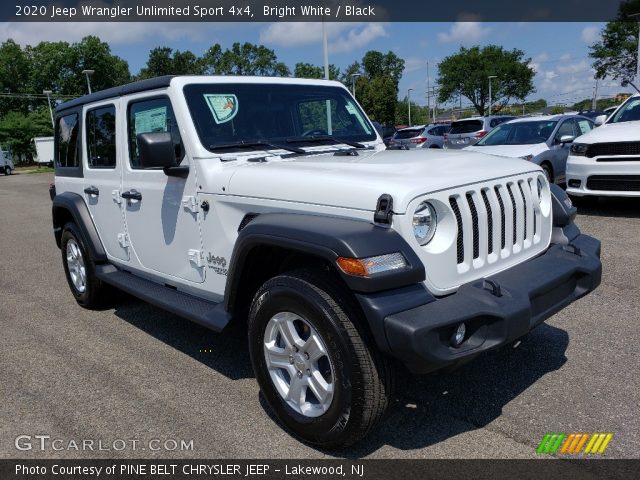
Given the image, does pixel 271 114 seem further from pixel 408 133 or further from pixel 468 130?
pixel 408 133

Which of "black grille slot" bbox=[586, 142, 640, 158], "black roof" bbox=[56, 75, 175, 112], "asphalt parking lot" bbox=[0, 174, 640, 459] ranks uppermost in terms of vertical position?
"black roof" bbox=[56, 75, 175, 112]

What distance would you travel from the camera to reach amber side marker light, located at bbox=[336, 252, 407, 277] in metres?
2.45

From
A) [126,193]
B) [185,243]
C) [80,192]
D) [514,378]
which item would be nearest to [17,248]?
[80,192]

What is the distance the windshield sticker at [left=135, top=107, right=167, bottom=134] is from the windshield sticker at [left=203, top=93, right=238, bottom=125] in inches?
13.0

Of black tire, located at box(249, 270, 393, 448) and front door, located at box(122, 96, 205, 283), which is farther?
front door, located at box(122, 96, 205, 283)

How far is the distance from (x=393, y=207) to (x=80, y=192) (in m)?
3.71

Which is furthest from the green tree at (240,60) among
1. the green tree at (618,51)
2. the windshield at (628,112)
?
the windshield at (628,112)

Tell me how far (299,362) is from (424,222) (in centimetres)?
95

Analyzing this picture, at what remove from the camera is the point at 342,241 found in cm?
250

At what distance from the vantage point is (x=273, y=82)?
422 cm

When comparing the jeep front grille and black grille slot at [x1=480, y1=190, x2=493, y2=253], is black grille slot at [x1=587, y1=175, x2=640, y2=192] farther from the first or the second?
black grille slot at [x1=480, y1=190, x2=493, y2=253]

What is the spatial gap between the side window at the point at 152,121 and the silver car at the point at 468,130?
1382 centimetres

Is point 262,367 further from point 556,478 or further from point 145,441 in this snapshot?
point 556,478

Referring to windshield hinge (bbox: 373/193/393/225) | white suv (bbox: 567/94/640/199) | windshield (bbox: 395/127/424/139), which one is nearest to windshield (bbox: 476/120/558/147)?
white suv (bbox: 567/94/640/199)
